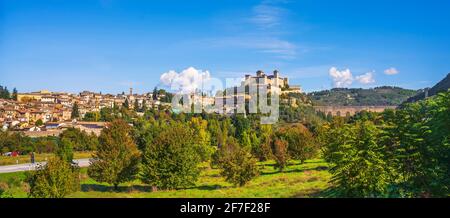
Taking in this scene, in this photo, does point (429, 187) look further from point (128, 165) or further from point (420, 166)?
point (128, 165)

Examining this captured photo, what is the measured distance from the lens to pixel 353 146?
13.9 m

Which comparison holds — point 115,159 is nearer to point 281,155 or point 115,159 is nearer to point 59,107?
point 281,155

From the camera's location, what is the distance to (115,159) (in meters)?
23.2

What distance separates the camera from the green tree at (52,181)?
1580 cm

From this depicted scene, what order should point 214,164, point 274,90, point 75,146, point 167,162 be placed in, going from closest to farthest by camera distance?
1. point 167,162
2. point 214,164
3. point 75,146
4. point 274,90

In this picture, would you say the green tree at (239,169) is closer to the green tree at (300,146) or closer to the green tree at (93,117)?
the green tree at (300,146)

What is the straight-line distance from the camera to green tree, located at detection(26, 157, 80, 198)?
15.8m

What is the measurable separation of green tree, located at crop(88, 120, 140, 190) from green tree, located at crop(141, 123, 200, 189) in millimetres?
1089

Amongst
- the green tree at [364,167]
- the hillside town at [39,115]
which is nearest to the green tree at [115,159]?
the green tree at [364,167]

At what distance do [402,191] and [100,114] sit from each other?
66.7 meters

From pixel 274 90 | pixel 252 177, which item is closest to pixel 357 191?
pixel 252 177

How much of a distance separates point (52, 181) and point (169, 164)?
7.62m

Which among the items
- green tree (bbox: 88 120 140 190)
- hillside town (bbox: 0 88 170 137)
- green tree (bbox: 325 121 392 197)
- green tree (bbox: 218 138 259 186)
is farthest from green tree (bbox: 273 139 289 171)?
hillside town (bbox: 0 88 170 137)

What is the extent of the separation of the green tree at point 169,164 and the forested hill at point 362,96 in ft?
A: 312
